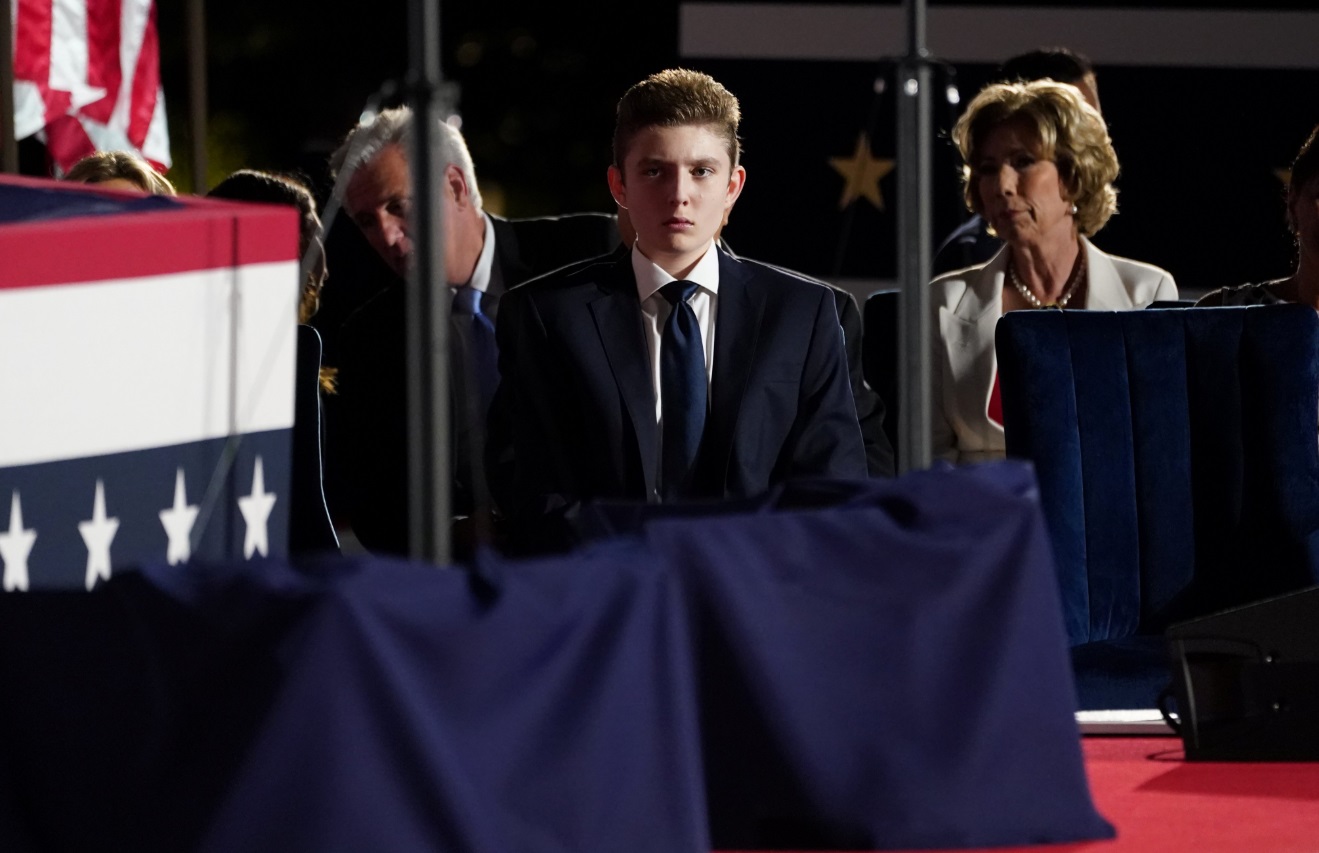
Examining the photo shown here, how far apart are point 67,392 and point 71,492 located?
Answer: 3.2 inches

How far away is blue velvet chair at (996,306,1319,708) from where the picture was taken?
9.20ft

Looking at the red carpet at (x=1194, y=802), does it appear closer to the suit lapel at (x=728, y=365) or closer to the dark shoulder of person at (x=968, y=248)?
the suit lapel at (x=728, y=365)

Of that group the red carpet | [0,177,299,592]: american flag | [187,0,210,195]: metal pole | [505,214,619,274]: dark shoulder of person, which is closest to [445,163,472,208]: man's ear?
[505,214,619,274]: dark shoulder of person

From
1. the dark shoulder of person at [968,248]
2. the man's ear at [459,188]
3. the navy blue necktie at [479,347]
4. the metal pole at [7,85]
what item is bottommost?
the navy blue necktie at [479,347]

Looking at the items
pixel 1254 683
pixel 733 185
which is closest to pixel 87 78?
pixel 733 185

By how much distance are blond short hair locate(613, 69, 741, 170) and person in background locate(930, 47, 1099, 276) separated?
1505 mm

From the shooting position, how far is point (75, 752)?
1.31 metres

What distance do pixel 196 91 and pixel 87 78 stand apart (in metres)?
0.44

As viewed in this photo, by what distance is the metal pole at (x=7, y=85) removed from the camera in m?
4.59

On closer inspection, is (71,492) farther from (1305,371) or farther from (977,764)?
(1305,371)

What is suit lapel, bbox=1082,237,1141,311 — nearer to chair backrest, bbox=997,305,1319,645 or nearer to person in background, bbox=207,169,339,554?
chair backrest, bbox=997,305,1319,645

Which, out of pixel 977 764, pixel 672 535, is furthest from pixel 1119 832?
pixel 672 535

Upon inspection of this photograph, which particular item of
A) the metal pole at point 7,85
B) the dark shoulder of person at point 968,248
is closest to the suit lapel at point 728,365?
the dark shoulder of person at point 968,248

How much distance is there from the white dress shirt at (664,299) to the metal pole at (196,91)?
319 cm
